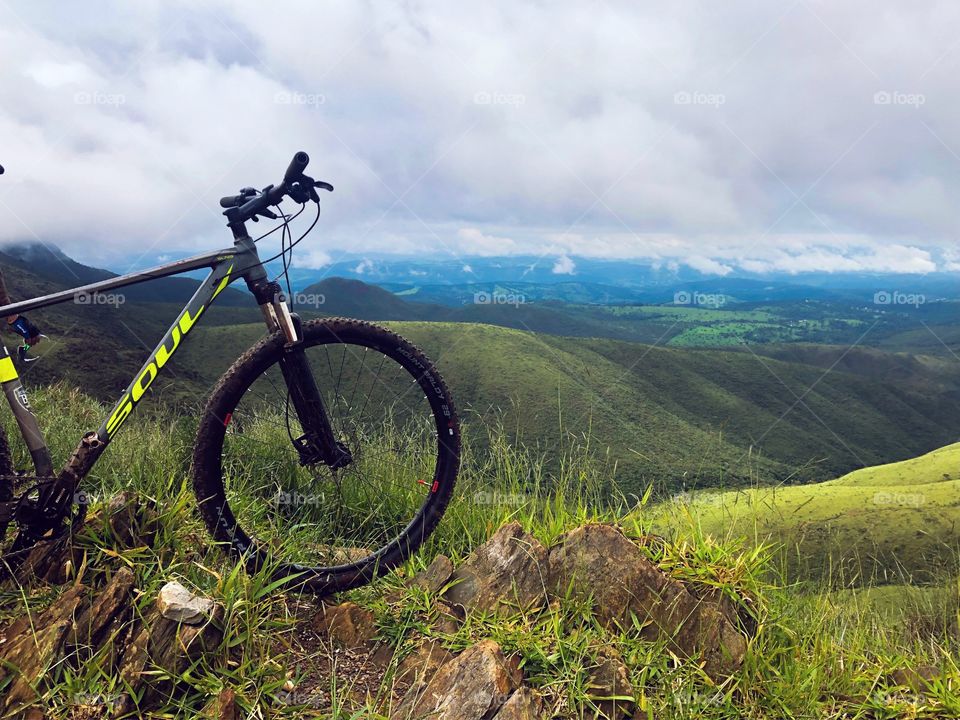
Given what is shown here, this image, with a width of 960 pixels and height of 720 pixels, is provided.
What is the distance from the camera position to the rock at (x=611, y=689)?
2734 millimetres

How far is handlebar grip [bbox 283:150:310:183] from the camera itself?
338 cm

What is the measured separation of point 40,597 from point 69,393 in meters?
5.29

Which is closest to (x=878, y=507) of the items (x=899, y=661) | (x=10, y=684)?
(x=899, y=661)

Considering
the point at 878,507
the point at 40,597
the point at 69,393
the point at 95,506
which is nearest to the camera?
the point at 40,597

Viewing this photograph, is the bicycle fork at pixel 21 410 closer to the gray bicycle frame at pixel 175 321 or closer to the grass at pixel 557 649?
the gray bicycle frame at pixel 175 321

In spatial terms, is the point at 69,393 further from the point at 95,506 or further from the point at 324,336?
the point at 324,336

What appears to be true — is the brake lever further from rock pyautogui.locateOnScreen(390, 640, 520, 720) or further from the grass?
rock pyautogui.locateOnScreen(390, 640, 520, 720)

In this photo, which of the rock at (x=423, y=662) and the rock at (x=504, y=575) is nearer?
the rock at (x=423, y=662)

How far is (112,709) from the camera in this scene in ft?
8.63

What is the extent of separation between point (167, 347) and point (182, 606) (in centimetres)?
129

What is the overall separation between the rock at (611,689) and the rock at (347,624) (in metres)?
1.09

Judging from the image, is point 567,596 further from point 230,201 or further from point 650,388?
point 650,388

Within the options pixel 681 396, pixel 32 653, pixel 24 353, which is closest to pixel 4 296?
pixel 24 353

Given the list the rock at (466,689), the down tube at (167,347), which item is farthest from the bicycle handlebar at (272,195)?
the rock at (466,689)
